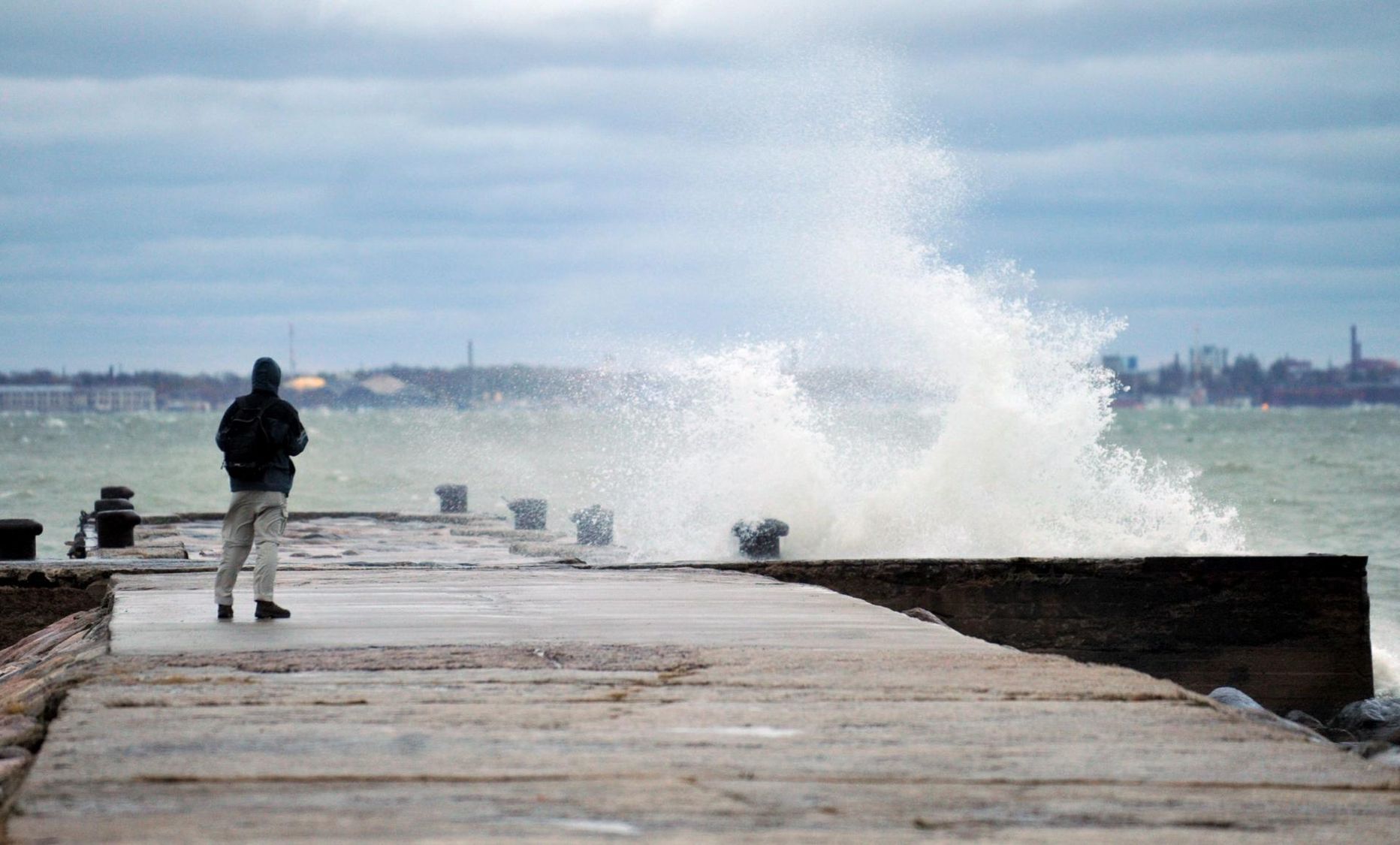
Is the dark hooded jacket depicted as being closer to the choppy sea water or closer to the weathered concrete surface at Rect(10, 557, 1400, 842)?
the weathered concrete surface at Rect(10, 557, 1400, 842)

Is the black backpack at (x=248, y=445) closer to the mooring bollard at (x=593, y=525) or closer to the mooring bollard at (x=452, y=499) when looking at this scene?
the mooring bollard at (x=593, y=525)

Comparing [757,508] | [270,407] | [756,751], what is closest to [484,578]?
[270,407]

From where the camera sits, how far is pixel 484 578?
33.2 ft

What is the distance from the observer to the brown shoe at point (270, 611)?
7500 millimetres

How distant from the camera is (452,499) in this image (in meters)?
20.2

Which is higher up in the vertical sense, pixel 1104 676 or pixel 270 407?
pixel 270 407

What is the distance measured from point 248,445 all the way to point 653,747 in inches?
150

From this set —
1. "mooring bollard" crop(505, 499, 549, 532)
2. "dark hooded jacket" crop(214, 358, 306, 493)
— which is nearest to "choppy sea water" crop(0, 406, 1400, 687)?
"mooring bollard" crop(505, 499, 549, 532)

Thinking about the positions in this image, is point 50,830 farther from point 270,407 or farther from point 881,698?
point 270,407

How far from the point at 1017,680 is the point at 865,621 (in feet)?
6.37

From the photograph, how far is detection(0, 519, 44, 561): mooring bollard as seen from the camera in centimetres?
1191

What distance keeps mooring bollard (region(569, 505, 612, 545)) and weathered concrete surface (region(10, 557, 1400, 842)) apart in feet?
24.5

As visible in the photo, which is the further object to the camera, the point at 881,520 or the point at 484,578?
the point at 881,520

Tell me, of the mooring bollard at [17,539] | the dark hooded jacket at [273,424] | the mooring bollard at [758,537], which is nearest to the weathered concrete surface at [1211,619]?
the mooring bollard at [758,537]
